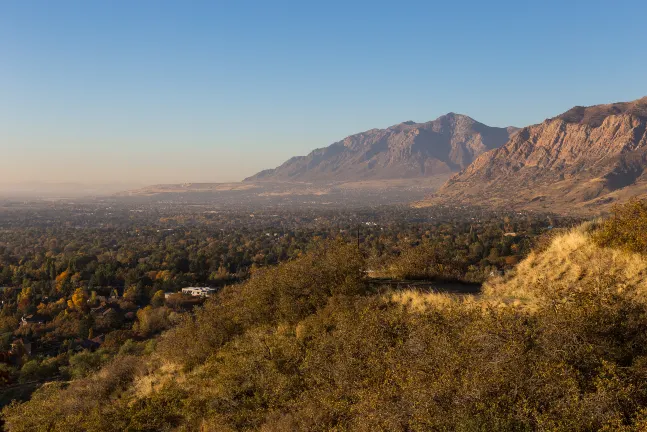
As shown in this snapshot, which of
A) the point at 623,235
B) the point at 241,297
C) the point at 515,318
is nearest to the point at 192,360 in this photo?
the point at 241,297

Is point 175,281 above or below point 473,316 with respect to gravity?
below

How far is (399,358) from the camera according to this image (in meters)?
11.2

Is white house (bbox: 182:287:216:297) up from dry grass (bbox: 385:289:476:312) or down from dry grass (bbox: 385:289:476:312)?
down

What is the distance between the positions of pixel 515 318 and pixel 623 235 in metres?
6.51

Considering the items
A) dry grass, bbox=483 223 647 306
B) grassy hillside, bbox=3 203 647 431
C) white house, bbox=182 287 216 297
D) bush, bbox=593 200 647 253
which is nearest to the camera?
grassy hillside, bbox=3 203 647 431

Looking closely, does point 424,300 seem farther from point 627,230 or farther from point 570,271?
point 627,230

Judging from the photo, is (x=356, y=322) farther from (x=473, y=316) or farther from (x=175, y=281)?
(x=175, y=281)

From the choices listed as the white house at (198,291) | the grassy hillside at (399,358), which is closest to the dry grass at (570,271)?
the grassy hillside at (399,358)

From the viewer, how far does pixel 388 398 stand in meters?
9.91

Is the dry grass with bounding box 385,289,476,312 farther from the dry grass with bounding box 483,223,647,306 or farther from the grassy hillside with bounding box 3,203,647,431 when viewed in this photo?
the dry grass with bounding box 483,223,647,306

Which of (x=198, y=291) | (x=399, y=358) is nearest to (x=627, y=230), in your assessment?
(x=399, y=358)

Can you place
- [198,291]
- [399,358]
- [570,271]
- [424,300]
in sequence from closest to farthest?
[399,358] < [570,271] < [424,300] < [198,291]

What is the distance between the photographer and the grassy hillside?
867cm

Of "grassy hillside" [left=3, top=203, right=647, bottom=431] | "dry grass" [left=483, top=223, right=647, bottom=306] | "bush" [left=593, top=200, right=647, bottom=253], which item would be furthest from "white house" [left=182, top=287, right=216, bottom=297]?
"bush" [left=593, top=200, right=647, bottom=253]
